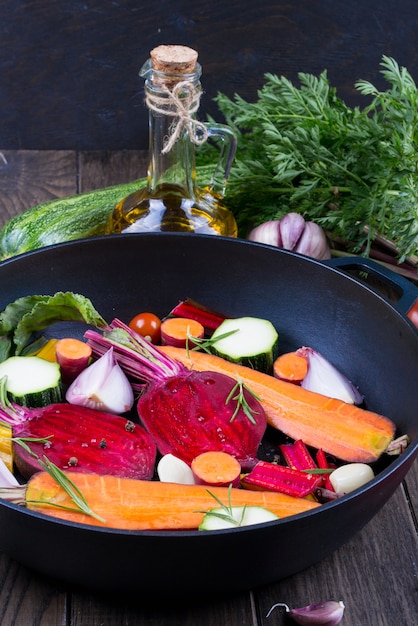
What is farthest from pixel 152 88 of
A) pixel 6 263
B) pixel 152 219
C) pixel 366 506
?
pixel 366 506

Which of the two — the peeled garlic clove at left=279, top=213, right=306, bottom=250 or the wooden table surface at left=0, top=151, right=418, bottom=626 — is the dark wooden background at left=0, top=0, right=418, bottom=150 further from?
the wooden table surface at left=0, top=151, right=418, bottom=626

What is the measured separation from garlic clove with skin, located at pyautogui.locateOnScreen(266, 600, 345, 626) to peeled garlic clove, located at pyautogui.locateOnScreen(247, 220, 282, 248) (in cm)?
99

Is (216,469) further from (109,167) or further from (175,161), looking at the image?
(109,167)

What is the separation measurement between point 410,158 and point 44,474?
1.05 metres

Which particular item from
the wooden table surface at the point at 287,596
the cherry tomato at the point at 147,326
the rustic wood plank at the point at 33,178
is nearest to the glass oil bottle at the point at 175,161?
the cherry tomato at the point at 147,326

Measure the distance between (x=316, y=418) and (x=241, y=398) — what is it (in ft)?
0.47

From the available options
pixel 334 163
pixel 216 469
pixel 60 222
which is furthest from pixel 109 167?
pixel 216 469

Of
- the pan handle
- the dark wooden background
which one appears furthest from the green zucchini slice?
the dark wooden background

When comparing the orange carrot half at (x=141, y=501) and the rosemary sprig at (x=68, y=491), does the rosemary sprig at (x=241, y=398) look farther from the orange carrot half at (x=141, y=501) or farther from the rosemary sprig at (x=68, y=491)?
the rosemary sprig at (x=68, y=491)

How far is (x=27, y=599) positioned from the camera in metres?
1.27

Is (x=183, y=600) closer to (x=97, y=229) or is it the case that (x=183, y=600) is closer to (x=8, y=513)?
(x=8, y=513)

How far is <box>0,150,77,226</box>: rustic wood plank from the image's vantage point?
7.92 ft

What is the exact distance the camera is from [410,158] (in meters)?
1.82

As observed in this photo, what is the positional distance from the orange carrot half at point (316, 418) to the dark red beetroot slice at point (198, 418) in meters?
0.04
